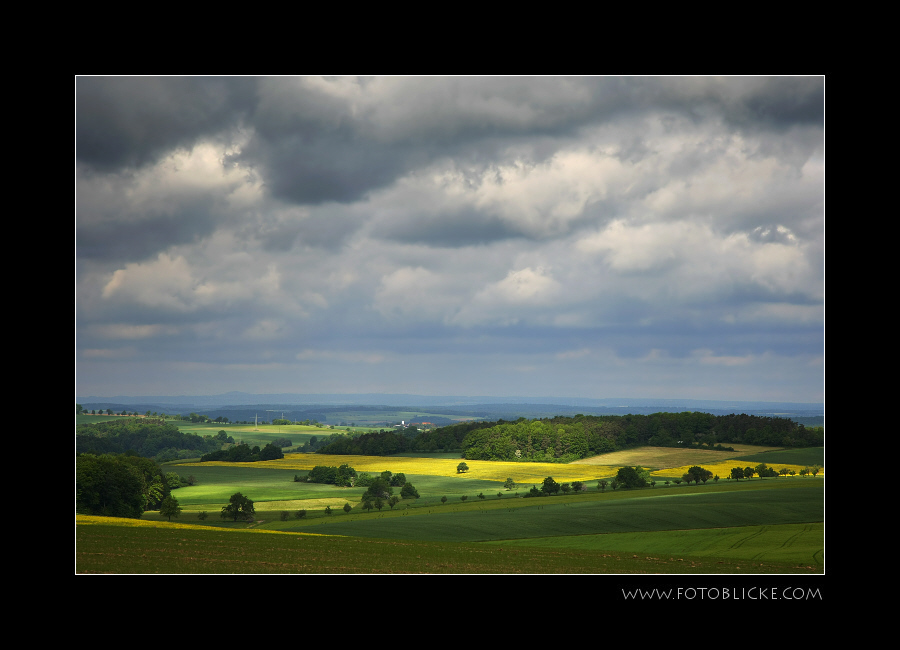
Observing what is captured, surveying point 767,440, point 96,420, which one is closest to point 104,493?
point 96,420

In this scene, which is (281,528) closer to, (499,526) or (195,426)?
(499,526)

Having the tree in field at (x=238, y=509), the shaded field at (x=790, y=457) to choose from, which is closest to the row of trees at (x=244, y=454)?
→ the tree in field at (x=238, y=509)

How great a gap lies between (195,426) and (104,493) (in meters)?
28.6

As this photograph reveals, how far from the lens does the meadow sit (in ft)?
54.7

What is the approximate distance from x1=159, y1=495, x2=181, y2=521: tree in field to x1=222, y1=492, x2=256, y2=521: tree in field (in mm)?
2339

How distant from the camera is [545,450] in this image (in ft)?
174

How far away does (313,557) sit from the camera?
16.9 metres

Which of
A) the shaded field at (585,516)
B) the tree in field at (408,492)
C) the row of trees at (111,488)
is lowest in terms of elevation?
the tree in field at (408,492)

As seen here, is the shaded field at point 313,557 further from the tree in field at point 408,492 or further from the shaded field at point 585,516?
the tree in field at point 408,492

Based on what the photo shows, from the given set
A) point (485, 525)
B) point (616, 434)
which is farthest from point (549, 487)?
point (616, 434)

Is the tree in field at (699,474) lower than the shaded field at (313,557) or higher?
lower

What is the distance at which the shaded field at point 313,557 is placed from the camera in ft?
47.7

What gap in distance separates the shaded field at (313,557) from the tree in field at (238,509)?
887 centimetres
